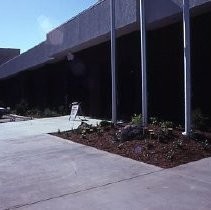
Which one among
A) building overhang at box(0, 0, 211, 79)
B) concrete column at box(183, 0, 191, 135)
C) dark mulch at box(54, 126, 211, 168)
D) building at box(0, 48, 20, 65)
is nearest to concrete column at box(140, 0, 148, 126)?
building overhang at box(0, 0, 211, 79)

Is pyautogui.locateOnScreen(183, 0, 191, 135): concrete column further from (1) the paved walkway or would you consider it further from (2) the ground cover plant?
(1) the paved walkway

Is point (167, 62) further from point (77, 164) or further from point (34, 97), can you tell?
point (34, 97)

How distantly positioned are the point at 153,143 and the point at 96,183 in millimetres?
2930

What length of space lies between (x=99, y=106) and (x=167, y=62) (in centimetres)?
548

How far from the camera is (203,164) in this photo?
27.0 feet

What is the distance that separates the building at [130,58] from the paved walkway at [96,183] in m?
4.62

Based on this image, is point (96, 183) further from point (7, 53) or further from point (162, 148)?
point (7, 53)

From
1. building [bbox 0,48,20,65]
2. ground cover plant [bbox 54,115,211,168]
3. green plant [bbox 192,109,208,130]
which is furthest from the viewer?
building [bbox 0,48,20,65]

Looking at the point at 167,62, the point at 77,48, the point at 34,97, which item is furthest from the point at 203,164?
the point at 34,97

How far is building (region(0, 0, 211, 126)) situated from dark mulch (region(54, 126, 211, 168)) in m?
2.59

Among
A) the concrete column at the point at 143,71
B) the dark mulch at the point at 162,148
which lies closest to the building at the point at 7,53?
the concrete column at the point at 143,71

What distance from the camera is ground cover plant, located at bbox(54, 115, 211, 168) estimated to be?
8797 millimetres

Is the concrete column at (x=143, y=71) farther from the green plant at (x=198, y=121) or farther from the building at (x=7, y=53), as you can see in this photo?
the building at (x=7, y=53)

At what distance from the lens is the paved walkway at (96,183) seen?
6.13 metres
